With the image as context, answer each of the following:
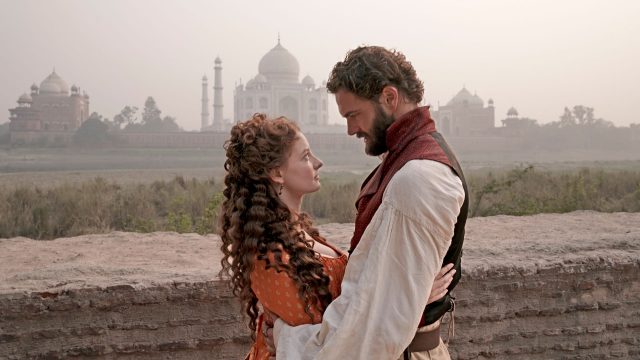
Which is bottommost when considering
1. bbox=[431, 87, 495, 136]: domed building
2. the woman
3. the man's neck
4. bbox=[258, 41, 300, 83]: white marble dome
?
the woman

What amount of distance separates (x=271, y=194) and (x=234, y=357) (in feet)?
4.05

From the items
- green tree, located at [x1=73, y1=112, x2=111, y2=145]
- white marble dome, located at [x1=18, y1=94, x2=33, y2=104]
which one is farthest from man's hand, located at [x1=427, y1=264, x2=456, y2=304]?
white marble dome, located at [x1=18, y1=94, x2=33, y2=104]

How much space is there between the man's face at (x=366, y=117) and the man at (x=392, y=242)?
0.04 feet

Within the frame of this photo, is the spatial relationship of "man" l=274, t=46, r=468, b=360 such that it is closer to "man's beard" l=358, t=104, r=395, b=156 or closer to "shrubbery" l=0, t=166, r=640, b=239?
"man's beard" l=358, t=104, r=395, b=156

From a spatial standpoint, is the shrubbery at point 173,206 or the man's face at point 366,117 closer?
the man's face at point 366,117

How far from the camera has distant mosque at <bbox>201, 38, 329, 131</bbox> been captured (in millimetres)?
49500

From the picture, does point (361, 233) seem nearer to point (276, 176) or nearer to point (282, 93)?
point (276, 176)

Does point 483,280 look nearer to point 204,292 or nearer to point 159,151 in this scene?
point 204,292

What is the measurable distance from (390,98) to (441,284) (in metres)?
0.45

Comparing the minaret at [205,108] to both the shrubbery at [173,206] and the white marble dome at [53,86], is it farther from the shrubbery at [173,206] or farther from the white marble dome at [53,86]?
the shrubbery at [173,206]

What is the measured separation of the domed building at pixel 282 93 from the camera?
4950 cm

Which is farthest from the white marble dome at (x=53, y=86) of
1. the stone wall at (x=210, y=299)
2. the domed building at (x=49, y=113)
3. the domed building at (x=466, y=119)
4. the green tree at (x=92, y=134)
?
the stone wall at (x=210, y=299)

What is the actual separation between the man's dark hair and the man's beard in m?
0.04

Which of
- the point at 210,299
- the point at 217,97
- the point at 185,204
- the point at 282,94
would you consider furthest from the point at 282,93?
the point at 210,299
